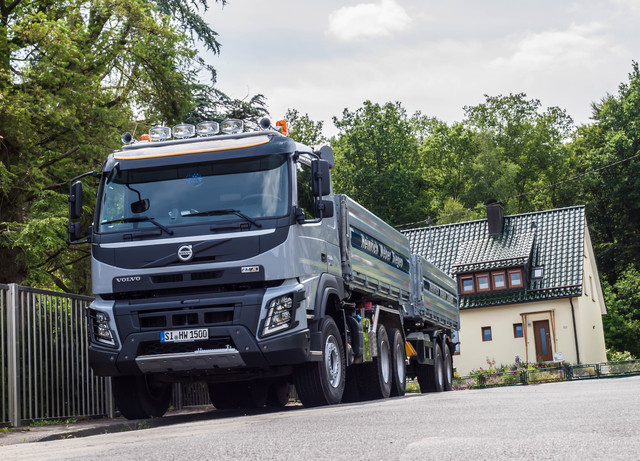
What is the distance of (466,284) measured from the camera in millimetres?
47375

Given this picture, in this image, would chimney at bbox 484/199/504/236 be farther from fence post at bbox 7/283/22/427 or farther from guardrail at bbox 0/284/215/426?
fence post at bbox 7/283/22/427

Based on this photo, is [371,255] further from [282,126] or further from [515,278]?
[515,278]

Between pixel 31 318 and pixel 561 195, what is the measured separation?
175 feet

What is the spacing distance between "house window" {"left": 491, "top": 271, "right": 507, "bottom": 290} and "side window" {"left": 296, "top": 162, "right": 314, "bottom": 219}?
35794 millimetres

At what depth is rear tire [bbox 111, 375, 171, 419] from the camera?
464 inches

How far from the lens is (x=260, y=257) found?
422 inches

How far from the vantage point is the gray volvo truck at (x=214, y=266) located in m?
10.8

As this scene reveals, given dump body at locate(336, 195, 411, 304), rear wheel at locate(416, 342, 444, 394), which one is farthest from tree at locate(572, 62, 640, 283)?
dump body at locate(336, 195, 411, 304)

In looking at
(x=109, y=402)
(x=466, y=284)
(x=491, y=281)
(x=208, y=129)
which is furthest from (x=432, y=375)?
(x=466, y=284)

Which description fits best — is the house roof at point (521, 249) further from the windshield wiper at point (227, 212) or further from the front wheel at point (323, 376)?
the windshield wiper at point (227, 212)

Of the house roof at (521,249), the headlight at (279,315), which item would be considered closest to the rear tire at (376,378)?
the headlight at (279,315)

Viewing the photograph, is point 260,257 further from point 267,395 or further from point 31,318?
point 267,395

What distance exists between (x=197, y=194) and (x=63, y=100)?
297 inches

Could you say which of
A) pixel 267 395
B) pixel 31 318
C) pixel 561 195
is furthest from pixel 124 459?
pixel 561 195
